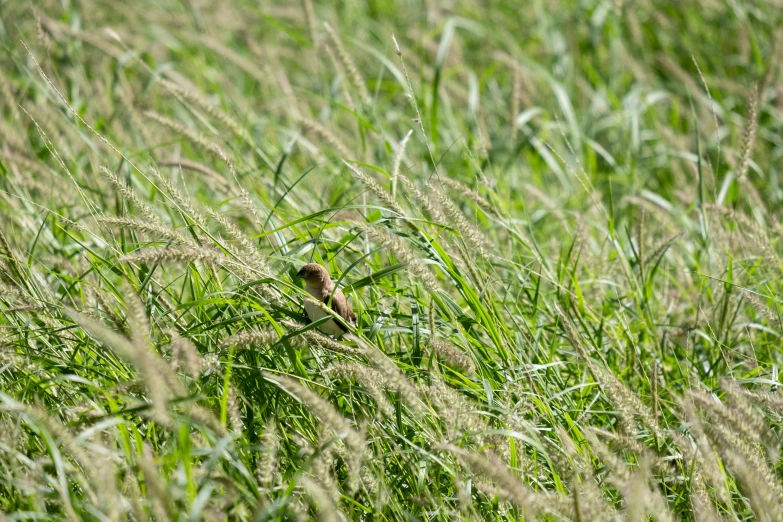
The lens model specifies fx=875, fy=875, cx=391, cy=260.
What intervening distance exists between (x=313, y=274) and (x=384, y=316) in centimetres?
31

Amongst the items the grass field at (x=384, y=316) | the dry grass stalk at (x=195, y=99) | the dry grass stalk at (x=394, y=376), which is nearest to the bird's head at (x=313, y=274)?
the grass field at (x=384, y=316)

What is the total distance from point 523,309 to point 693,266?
1049 millimetres

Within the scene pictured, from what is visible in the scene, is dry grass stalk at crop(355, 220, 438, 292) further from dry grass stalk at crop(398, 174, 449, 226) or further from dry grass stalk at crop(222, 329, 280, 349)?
dry grass stalk at crop(222, 329, 280, 349)

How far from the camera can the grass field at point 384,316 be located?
2.41 m

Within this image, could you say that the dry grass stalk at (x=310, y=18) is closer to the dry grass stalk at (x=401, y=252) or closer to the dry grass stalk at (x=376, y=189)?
the dry grass stalk at (x=376, y=189)

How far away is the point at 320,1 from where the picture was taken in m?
7.69

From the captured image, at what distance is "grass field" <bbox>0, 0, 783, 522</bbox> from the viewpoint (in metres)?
2.41

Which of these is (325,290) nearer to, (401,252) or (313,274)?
(313,274)

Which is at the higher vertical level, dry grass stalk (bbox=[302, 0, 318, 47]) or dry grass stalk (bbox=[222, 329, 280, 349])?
dry grass stalk (bbox=[302, 0, 318, 47])

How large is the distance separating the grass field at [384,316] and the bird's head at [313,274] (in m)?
0.10

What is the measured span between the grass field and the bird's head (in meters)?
0.10

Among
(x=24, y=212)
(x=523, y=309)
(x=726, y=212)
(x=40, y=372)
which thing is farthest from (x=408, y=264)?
(x=24, y=212)

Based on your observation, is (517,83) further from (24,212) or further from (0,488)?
(0,488)

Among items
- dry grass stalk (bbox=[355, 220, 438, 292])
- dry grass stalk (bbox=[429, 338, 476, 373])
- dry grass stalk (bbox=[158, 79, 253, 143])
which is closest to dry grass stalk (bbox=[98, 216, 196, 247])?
dry grass stalk (bbox=[355, 220, 438, 292])
